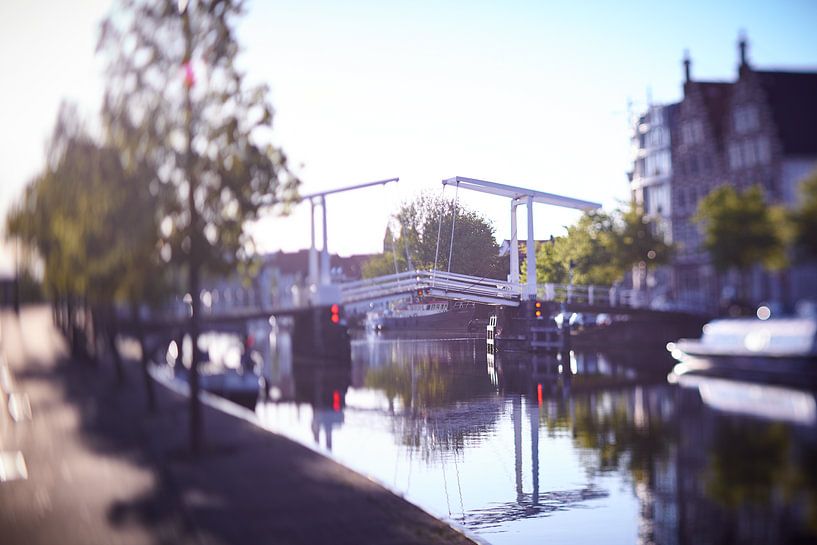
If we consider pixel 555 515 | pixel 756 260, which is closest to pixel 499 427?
pixel 555 515

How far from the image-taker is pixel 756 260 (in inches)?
256

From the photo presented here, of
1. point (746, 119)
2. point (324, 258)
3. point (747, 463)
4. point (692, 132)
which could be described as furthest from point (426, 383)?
point (746, 119)

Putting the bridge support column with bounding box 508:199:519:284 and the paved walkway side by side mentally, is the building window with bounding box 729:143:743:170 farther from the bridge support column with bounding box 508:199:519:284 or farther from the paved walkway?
the paved walkway

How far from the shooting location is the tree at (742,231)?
634 centimetres

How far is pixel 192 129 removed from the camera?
11.0 m

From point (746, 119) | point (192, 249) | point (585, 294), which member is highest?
point (746, 119)

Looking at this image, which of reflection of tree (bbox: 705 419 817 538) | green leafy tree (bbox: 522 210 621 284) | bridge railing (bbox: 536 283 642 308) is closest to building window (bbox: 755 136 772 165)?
reflection of tree (bbox: 705 419 817 538)

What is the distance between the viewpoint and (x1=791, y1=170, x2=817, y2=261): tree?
19.7 ft

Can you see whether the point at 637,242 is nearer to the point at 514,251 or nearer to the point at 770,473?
the point at 770,473

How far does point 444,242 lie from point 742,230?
18.3 feet

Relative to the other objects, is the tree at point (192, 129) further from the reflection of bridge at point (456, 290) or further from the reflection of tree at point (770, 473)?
the reflection of tree at point (770, 473)

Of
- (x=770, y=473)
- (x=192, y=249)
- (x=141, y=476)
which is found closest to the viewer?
(x=770, y=473)

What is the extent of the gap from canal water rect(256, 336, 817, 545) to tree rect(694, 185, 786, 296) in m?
1.25

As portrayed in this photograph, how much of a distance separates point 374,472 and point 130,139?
5.93 metres
